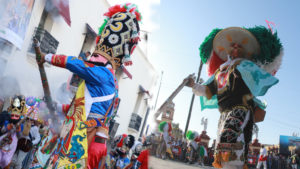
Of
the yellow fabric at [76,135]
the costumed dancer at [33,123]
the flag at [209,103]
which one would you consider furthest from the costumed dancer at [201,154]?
the yellow fabric at [76,135]

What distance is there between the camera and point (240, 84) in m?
2.32

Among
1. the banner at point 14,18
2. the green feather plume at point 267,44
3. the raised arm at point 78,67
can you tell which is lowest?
the raised arm at point 78,67

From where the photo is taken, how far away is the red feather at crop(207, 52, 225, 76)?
9.78 ft

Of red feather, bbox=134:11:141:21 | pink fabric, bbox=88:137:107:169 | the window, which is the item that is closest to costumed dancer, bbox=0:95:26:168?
pink fabric, bbox=88:137:107:169

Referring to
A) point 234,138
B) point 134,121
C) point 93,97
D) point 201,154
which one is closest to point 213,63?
point 234,138

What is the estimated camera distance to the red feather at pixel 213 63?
2980 millimetres

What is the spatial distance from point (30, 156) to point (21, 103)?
73.2 inches

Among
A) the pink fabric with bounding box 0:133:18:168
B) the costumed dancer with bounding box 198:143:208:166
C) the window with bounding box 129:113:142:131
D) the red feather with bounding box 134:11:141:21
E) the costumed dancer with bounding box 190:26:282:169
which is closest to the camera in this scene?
the costumed dancer with bounding box 190:26:282:169

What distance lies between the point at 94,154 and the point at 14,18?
412cm

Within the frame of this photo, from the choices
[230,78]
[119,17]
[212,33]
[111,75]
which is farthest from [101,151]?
[212,33]

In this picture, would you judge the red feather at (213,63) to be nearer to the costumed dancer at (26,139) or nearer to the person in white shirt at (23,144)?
the costumed dancer at (26,139)

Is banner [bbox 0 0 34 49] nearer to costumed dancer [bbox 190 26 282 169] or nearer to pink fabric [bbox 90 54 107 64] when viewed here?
pink fabric [bbox 90 54 107 64]

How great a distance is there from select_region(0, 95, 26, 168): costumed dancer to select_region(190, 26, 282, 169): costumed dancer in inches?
153

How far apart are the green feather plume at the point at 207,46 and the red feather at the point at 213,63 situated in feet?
0.24
